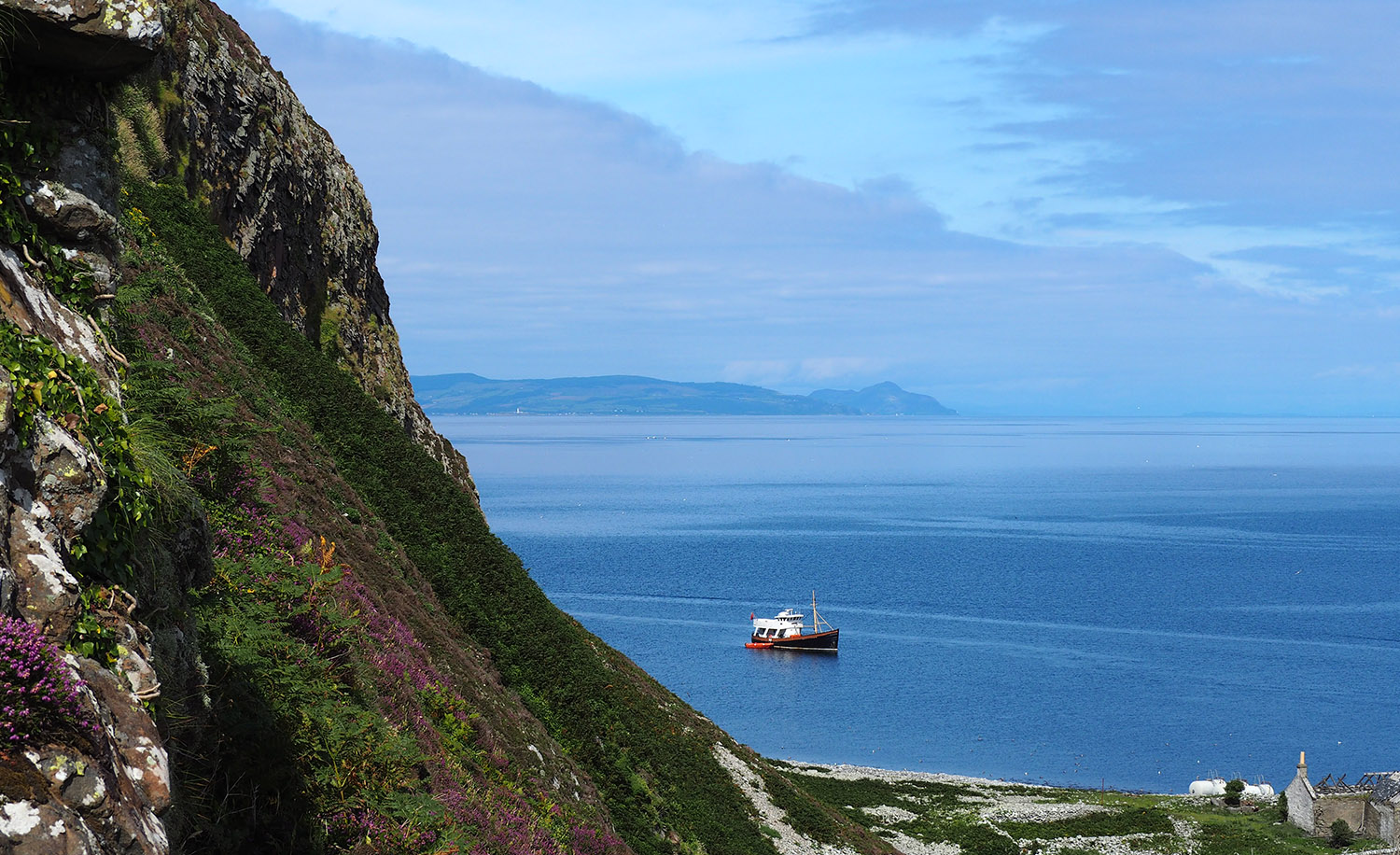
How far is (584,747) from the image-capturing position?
98.5 ft

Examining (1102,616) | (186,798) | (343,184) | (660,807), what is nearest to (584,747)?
(660,807)

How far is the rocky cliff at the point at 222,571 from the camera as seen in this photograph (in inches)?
244

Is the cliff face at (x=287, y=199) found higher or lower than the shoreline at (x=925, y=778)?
higher

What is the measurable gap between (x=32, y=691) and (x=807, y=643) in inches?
4562

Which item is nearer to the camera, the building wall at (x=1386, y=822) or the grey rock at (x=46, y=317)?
the grey rock at (x=46, y=317)

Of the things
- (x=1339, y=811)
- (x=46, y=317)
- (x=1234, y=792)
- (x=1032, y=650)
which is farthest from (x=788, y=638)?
(x=46, y=317)

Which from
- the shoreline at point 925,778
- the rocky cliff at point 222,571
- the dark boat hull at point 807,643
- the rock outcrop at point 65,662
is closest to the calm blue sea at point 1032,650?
the dark boat hull at point 807,643

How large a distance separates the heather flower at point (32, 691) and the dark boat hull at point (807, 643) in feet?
374

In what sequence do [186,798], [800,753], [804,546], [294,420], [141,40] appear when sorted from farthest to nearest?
[804,546] < [800,753] < [294,420] < [186,798] < [141,40]

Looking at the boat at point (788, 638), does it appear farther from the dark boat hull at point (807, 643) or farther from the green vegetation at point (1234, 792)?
the green vegetation at point (1234, 792)

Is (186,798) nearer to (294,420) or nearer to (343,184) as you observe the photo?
(294,420)

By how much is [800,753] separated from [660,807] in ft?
190

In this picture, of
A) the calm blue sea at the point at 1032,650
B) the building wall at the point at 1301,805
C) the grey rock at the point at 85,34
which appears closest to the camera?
the grey rock at the point at 85,34

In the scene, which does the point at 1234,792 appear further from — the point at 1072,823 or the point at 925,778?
the point at 925,778
